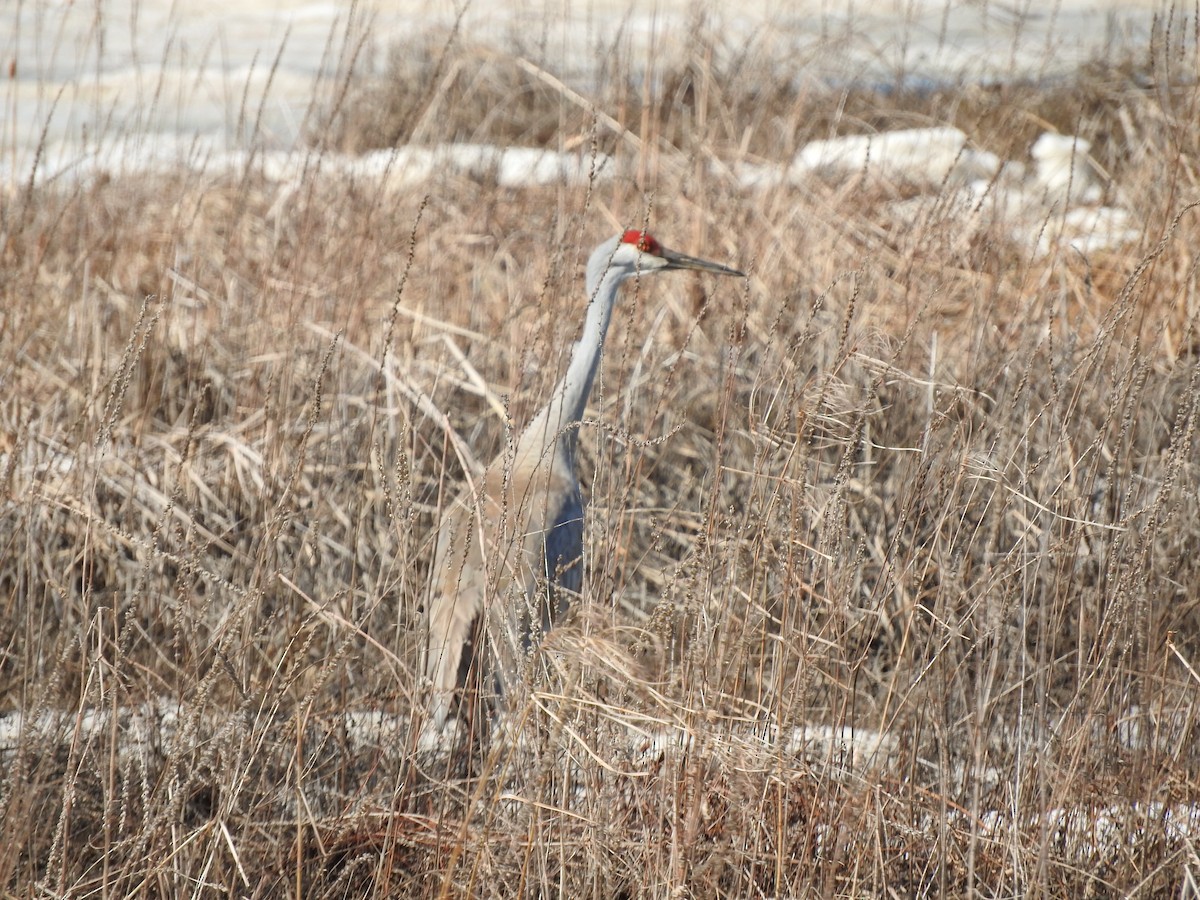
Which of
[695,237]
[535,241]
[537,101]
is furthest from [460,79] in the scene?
[695,237]

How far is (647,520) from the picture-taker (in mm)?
2686

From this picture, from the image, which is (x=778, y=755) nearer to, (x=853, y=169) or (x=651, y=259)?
(x=651, y=259)

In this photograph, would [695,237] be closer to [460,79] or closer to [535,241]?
[535,241]

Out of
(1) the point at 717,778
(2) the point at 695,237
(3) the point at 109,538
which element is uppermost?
(2) the point at 695,237

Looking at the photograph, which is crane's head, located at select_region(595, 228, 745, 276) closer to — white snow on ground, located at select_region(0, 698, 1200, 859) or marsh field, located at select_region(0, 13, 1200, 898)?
marsh field, located at select_region(0, 13, 1200, 898)

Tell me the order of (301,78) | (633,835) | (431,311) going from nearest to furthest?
(633,835)
(431,311)
(301,78)

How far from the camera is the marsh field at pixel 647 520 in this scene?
5.52 feet

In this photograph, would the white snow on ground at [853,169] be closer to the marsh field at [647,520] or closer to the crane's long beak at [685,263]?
the marsh field at [647,520]

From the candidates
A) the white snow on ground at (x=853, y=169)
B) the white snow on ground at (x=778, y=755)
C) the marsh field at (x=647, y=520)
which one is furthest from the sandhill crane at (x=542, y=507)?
the white snow on ground at (x=853, y=169)

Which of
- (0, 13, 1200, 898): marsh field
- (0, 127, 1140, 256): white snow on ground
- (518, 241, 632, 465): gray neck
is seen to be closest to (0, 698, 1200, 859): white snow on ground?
(0, 13, 1200, 898): marsh field

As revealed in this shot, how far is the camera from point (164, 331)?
364cm

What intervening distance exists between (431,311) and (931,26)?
20.3 ft

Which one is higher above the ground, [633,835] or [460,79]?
[460,79]

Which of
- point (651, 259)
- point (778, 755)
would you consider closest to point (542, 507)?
point (651, 259)
